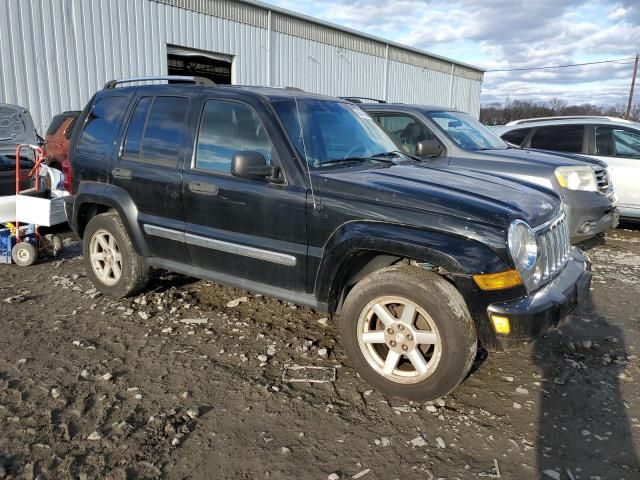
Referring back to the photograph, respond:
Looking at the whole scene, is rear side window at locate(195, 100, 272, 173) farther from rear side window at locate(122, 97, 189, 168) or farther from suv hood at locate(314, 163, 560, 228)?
suv hood at locate(314, 163, 560, 228)

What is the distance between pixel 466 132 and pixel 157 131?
4.31m

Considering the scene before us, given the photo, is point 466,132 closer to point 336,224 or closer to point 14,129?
point 336,224

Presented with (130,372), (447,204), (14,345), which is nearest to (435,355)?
(447,204)

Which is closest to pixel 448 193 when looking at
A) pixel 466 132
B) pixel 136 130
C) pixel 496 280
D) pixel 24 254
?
pixel 496 280

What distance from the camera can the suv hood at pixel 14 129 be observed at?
23.8 ft

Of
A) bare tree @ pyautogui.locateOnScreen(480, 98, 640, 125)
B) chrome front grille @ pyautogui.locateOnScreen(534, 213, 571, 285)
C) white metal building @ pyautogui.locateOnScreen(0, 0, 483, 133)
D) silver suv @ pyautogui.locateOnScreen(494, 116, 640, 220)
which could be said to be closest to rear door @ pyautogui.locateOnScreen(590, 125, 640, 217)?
silver suv @ pyautogui.locateOnScreen(494, 116, 640, 220)

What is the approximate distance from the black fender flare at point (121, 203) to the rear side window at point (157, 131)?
0.33 meters

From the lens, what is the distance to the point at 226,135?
3.88 m

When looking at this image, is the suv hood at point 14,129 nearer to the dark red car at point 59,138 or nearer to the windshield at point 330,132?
the dark red car at point 59,138

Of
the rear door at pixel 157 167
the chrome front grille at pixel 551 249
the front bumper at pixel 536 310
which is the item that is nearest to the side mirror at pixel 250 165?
the rear door at pixel 157 167

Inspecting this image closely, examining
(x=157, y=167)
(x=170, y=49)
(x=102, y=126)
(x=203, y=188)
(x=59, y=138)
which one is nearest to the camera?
(x=203, y=188)

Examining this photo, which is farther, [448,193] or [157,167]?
[157,167]

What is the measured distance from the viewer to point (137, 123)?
441 centimetres

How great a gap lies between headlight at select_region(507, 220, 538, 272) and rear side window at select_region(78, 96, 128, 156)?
11.4 ft
